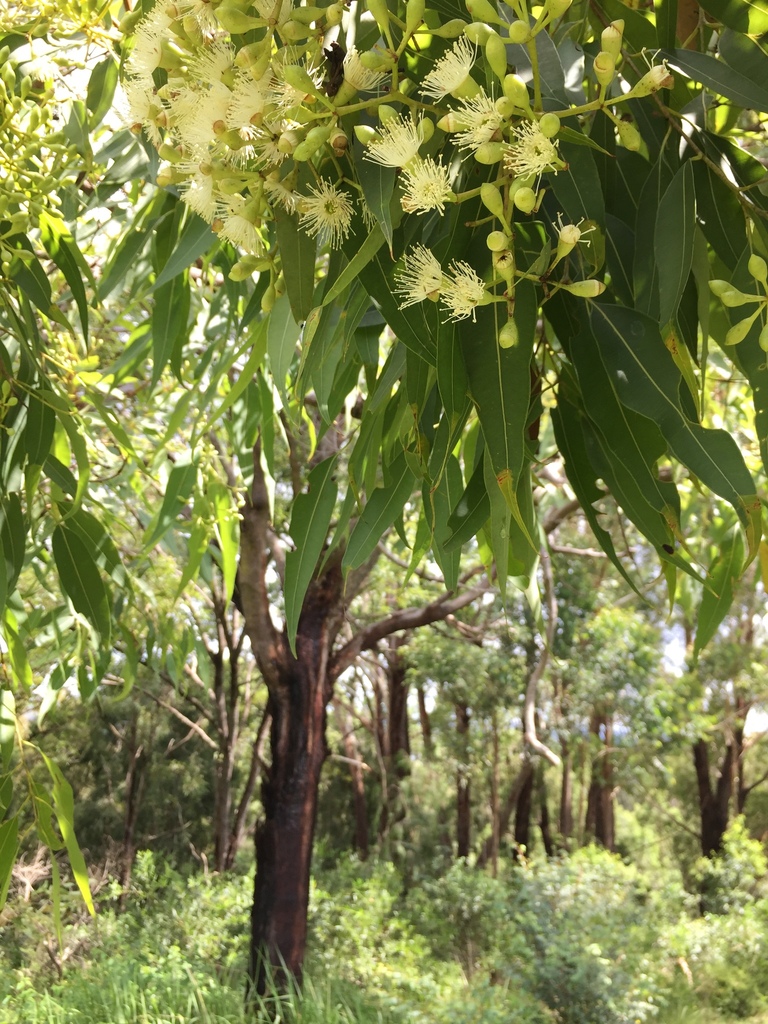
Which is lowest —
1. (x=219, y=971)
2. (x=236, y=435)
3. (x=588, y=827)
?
(x=219, y=971)

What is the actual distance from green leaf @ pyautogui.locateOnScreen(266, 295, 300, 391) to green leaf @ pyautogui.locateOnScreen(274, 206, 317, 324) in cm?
11

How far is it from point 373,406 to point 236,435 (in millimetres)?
1321

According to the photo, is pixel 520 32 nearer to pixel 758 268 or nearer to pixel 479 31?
pixel 479 31

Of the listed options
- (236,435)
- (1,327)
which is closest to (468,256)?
(1,327)

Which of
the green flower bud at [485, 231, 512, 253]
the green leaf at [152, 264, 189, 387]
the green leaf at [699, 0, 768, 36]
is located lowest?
the green flower bud at [485, 231, 512, 253]

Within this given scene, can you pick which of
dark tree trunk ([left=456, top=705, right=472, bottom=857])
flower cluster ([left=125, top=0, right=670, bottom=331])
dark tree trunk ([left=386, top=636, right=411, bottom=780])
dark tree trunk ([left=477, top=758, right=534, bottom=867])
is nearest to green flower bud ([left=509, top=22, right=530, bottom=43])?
flower cluster ([left=125, top=0, right=670, bottom=331])

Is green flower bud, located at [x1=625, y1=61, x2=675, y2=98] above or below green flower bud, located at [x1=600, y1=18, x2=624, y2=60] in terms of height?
below

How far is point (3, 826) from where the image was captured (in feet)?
3.31

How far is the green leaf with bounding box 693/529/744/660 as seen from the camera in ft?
2.94

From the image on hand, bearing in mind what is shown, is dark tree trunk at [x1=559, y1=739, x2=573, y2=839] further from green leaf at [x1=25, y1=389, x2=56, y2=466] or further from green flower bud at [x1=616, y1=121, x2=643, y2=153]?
green flower bud at [x1=616, y1=121, x2=643, y2=153]

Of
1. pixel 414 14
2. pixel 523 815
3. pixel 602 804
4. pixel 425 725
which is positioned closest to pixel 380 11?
pixel 414 14

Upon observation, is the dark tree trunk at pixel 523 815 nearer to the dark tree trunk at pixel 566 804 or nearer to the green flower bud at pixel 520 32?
the dark tree trunk at pixel 566 804

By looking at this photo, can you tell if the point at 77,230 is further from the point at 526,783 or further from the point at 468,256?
the point at 526,783

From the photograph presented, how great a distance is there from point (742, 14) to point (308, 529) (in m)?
0.44
